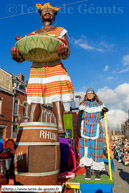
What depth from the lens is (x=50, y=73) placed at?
2.94m

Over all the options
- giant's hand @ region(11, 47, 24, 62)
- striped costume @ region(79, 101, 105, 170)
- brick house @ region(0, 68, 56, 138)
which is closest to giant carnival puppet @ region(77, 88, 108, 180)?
striped costume @ region(79, 101, 105, 170)

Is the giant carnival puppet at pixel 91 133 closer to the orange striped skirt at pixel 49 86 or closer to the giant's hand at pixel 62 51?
the orange striped skirt at pixel 49 86

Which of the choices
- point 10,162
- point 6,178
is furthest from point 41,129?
point 6,178

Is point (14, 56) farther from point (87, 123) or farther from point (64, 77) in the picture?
point (87, 123)

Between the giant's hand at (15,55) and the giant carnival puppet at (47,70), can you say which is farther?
the giant's hand at (15,55)

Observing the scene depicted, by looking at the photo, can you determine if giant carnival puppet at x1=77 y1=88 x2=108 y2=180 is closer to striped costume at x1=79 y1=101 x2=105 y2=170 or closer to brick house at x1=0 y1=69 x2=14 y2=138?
striped costume at x1=79 y1=101 x2=105 y2=170

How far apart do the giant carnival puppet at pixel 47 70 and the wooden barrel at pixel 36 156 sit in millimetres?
783

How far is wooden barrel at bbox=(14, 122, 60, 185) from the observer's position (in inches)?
66.0

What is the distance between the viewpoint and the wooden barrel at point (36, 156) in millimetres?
1676

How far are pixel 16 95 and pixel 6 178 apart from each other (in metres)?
14.3

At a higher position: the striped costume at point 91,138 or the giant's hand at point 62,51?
the giant's hand at point 62,51

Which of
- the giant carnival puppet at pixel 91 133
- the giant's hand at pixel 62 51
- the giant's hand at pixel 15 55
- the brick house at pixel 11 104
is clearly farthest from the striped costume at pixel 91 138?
the brick house at pixel 11 104

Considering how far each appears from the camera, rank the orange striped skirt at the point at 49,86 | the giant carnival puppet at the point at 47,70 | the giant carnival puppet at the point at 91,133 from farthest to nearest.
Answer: the orange striped skirt at the point at 49,86, the giant carnival puppet at the point at 91,133, the giant carnival puppet at the point at 47,70

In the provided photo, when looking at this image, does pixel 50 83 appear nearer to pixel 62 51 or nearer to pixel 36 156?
pixel 62 51
